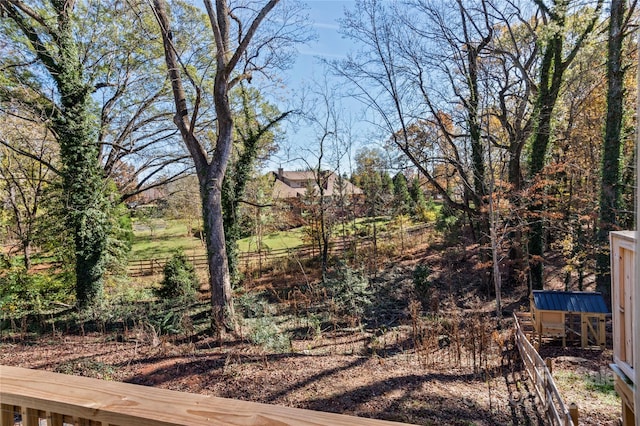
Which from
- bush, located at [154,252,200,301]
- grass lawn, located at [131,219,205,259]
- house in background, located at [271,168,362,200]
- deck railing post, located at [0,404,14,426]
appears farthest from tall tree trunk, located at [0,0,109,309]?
deck railing post, located at [0,404,14,426]

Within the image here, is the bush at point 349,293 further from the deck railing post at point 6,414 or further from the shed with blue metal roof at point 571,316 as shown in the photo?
the deck railing post at point 6,414

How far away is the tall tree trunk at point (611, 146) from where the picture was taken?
1116 mm

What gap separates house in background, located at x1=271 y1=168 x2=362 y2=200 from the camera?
13.2 ft

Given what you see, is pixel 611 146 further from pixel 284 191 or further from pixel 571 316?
pixel 284 191

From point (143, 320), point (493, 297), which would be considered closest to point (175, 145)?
point (143, 320)

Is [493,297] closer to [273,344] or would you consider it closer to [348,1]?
[273,344]

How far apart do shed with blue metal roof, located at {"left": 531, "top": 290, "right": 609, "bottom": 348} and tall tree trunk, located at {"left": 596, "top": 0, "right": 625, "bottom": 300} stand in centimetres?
11

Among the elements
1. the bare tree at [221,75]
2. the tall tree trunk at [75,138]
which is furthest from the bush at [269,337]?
the tall tree trunk at [75,138]

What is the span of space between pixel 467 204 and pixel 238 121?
2.67 meters

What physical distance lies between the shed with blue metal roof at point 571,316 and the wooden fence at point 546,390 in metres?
0.15

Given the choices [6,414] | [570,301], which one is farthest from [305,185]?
[6,414]

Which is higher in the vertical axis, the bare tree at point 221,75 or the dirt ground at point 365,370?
the bare tree at point 221,75

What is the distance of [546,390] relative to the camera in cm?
140

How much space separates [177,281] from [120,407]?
125 inches
